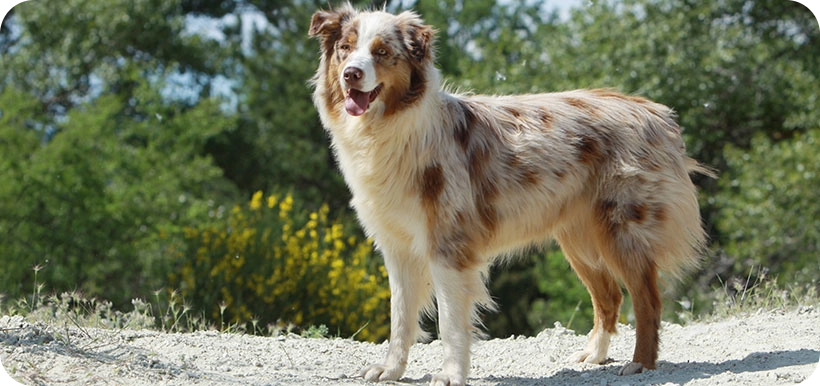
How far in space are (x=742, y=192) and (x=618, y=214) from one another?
11.6 m

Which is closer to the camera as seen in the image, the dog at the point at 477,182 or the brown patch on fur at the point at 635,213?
the dog at the point at 477,182

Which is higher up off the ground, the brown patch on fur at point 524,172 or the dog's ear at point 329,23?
the dog's ear at point 329,23

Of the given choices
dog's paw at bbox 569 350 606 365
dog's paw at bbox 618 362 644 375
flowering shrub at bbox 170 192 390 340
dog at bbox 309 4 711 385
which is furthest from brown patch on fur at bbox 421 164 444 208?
flowering shrub at bbox 170 192 390 340

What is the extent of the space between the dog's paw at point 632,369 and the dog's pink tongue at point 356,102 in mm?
2400

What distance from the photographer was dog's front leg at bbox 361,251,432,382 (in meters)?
6.20

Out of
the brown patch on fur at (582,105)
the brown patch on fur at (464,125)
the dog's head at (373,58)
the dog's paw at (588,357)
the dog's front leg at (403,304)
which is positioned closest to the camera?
the dog's head at (373,58)

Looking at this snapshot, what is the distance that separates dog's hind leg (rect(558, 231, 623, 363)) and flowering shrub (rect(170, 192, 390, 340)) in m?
5.44

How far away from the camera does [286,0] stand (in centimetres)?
2728

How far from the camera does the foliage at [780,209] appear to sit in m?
16.5

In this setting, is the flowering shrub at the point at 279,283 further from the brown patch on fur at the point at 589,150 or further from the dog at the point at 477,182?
the brown patch on fur at the point at 589,150

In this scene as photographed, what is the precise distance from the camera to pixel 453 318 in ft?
19.2

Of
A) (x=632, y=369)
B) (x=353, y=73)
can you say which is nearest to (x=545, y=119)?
(x=353, y=73)

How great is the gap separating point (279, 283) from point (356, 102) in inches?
288

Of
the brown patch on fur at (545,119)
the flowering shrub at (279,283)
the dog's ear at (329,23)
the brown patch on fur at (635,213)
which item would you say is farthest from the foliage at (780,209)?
the dog's ear at (329,23)
